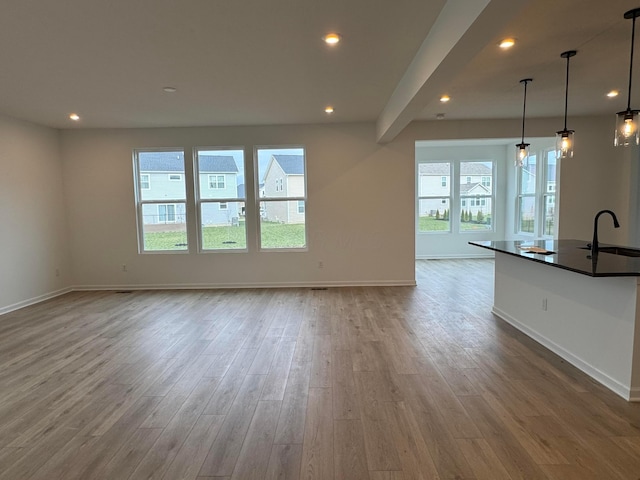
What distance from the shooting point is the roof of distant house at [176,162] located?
6.10 m

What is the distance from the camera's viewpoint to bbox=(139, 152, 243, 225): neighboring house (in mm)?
6105

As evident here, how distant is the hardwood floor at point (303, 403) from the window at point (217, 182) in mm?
2621

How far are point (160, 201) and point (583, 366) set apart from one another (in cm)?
619

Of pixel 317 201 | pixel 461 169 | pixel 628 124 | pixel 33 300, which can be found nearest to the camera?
pixel 628 124

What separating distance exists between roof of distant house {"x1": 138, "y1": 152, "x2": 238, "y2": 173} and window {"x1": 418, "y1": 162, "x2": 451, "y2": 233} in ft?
16.9

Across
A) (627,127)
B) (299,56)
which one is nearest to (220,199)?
(299,56)

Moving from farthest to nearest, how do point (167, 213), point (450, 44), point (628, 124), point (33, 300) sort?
point (167, 213) < point (33, 300) < point (628, 124) < point (450, 44)

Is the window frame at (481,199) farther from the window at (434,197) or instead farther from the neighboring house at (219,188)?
the neighboring house at (219,188)

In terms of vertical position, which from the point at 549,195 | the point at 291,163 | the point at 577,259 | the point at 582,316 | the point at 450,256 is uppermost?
the point at 291,163

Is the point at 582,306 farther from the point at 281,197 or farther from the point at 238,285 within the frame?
the point at 238,285

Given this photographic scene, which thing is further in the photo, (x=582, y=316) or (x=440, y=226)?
(x=440, y=226)

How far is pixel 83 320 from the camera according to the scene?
4.44 m

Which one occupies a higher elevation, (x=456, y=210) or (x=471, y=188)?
(x=471, y=188)

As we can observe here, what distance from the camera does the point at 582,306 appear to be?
9.31ft
